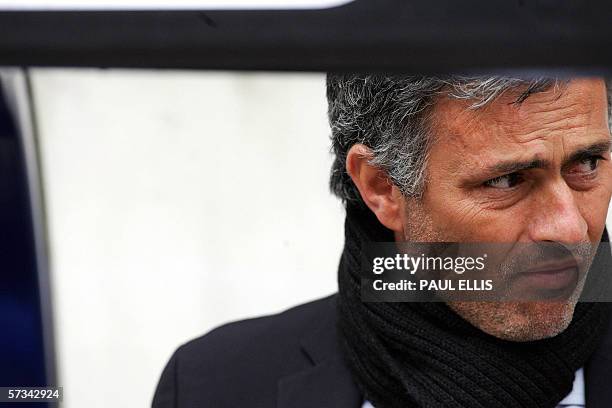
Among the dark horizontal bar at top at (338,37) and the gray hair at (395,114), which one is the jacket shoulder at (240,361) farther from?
the dark horizontal bar at top at (338,37)

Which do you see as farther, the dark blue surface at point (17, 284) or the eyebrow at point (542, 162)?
the dark blue surface at point (17, 284)

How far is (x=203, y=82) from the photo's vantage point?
90.7 inches

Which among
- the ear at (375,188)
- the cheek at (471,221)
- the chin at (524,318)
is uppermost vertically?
the ear at (375,188)

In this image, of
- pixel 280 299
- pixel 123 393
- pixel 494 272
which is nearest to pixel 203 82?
pixel 280 299

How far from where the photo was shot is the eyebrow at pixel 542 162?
166cm

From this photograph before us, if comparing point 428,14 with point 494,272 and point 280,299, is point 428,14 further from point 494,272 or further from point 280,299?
point 280,299

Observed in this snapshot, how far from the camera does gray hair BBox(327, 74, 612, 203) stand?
1.73 meters

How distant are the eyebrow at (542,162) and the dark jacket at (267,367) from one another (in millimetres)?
401

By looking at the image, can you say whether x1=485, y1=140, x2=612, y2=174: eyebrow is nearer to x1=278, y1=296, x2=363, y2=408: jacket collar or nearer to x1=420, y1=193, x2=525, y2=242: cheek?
x1=420, y1=193, x2=525, y2=242: cheek

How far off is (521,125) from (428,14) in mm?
675

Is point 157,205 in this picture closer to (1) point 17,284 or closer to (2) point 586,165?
(1) point 17,284

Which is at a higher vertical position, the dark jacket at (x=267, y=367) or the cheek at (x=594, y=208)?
the cheek at (x=594, y=208)

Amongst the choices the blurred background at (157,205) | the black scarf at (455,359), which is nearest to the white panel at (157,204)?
the blurred background at (157,205)

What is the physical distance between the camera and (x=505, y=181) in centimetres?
171
